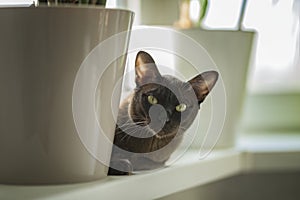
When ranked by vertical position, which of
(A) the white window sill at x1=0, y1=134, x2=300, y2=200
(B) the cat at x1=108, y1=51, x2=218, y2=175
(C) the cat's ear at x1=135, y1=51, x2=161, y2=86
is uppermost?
(C) the cat's ear at x1=135, y1=51, x2=161, y2=86

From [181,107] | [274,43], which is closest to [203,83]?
[181,107]

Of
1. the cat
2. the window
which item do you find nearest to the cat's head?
the cat

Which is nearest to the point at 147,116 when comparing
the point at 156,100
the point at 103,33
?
the point at 156,100

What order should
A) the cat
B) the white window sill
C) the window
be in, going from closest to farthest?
the white window sill → the cat → the window

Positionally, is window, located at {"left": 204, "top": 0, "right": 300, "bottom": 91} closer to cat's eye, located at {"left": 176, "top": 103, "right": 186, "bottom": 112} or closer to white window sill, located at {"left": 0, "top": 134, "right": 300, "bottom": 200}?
white window sill, located at {"left": 0, "top": 134, "right": 300, "bottom": 200}

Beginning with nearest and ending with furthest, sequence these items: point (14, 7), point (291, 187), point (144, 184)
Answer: point (14, 7) < point (144, 184) < point (291, 187)

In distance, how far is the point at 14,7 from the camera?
22.5 inches

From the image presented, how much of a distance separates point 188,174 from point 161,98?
0.13 meters

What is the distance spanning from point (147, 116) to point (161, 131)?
27mm

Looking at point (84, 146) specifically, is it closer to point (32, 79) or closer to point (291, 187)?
point (32, 79)

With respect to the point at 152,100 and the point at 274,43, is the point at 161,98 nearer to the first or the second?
the point at 152,100

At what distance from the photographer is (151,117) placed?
70 cm

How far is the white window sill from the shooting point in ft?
1.89

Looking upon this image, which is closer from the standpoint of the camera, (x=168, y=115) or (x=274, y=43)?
(x=168, y=115)
